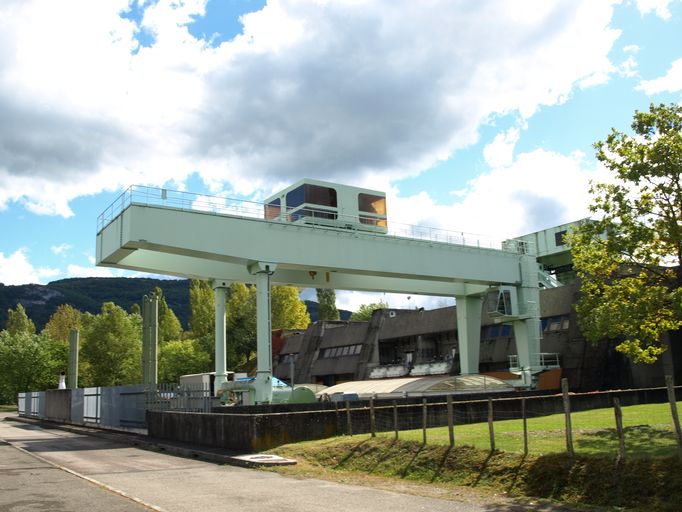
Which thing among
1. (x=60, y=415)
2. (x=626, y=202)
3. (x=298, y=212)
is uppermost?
(x=298, y=212)

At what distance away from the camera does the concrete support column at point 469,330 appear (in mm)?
42938

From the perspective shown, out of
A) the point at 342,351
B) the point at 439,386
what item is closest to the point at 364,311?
the point at 342,351

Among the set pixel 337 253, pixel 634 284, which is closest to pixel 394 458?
pixel 634 284

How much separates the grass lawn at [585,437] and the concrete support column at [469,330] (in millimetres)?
23598

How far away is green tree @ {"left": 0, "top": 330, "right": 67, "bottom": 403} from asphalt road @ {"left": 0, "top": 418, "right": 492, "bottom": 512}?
61.0m

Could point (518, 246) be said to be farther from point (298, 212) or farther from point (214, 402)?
point (214, 402)

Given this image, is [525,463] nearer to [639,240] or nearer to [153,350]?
[639,240]

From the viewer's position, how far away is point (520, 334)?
41375 millimetres

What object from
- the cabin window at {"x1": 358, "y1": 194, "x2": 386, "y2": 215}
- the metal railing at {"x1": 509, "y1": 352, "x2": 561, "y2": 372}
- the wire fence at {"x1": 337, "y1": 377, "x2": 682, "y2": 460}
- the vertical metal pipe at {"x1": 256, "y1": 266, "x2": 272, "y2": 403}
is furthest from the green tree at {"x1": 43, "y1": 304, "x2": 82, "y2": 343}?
the wire fence at {"x1": 337, "y1": 377, "x2": 682, "y2": 460}

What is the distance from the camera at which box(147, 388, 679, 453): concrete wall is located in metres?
19.5

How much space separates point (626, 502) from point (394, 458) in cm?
620

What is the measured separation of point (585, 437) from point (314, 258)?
20.1m

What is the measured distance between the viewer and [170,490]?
12922mm

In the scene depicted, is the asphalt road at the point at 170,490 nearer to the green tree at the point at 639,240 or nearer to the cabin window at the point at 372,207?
the green tree at the point at 639,240
